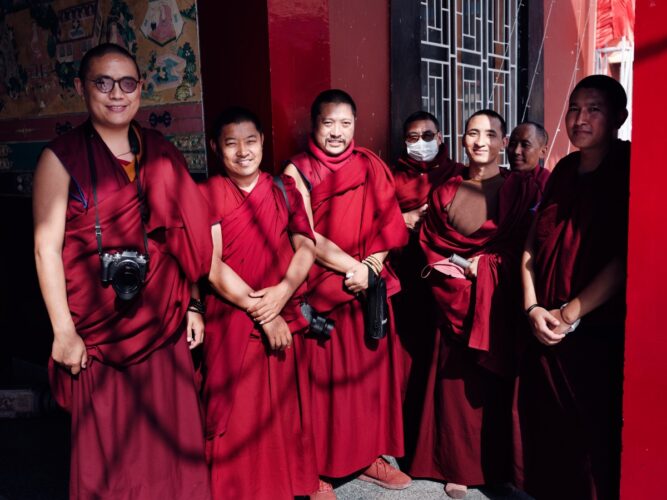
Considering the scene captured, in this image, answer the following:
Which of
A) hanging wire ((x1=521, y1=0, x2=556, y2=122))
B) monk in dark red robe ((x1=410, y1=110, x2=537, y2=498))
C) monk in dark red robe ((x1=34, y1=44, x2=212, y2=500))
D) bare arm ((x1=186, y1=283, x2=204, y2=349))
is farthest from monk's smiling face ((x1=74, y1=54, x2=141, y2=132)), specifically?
hanging wire ((x1=521, y1=0, x2=556, y2=122))

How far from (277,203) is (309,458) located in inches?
43.0

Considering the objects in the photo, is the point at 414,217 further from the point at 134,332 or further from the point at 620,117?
the point at 134,332

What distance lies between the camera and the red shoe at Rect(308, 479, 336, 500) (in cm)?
284

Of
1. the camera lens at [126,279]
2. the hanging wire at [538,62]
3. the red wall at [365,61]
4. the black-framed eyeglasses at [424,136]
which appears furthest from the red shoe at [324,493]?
the hanging wire at [538,62]

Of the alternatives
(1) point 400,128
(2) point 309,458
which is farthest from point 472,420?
(1) point 400,128

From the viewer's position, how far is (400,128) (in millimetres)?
4047

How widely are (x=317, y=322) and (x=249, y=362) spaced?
37 cm

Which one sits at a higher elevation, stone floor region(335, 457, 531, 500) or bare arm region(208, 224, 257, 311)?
bare arm region(208, 224, 257, 311)

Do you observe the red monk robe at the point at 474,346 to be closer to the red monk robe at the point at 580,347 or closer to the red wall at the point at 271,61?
the red monk robe at the point at 580,347

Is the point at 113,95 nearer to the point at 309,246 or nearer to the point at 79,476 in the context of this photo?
the point at 309,246

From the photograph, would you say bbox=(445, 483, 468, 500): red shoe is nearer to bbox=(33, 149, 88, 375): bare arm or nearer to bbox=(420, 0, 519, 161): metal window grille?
bbox=(33, 149, 88, 375): bare arm

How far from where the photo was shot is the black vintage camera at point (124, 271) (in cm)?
214

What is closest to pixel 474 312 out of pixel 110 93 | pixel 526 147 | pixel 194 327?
pixel 194 327

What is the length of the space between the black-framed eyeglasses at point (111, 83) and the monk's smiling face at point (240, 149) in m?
0.42
